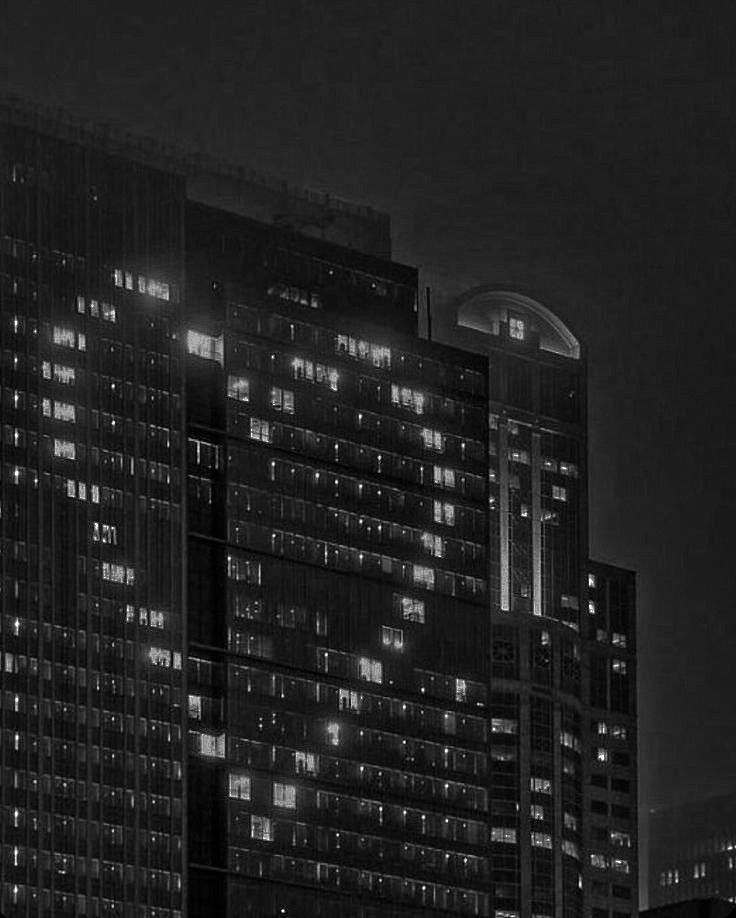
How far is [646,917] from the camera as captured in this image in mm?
156625

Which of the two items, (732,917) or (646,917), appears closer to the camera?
(732,917)

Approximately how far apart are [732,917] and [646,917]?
19513 millimetres

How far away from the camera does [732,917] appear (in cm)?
13738
